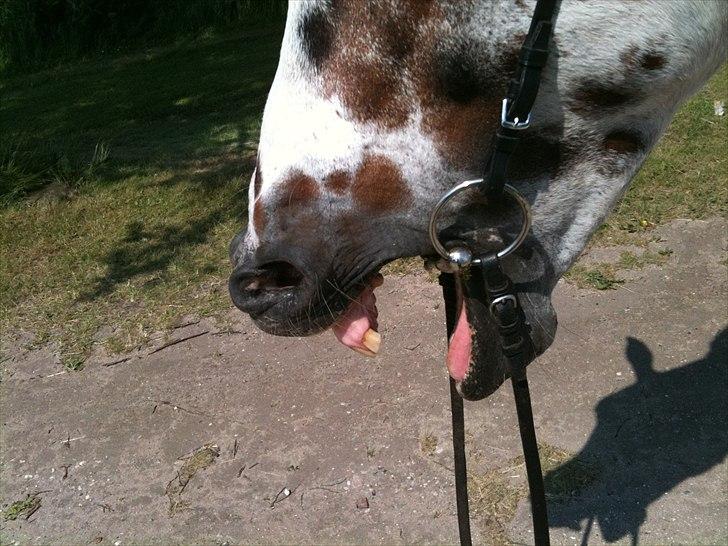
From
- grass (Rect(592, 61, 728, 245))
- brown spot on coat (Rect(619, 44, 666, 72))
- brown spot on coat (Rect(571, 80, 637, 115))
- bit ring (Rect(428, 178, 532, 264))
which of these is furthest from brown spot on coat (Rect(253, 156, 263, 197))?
grass (Rect(592, 61, 728, 245))

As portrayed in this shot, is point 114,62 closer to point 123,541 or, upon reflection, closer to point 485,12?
point 123,541

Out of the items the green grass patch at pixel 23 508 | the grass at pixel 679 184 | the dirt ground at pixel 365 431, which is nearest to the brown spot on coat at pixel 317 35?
the dirt ground at pixel 365 431

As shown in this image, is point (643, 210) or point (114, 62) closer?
point (643, 210)

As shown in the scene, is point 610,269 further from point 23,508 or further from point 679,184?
point 23,508

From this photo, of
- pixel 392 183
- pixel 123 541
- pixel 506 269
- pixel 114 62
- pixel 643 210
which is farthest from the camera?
pixel 114 62

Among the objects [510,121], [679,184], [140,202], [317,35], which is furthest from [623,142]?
[140,202]

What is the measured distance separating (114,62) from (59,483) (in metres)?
10.6

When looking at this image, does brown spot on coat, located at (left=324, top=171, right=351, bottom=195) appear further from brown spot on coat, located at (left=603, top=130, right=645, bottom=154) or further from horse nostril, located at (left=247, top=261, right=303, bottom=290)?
brown spot on coat, located at (left=603, top=130, right=645, bottom=154)

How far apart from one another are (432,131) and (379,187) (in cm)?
16

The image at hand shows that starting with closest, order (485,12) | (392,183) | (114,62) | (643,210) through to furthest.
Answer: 1. (485,12)
2. (392,183)
3. (643,210)
4. (114,62)

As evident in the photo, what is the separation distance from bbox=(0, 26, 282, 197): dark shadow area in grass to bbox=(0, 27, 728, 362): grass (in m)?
0.03

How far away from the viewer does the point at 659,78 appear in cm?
153

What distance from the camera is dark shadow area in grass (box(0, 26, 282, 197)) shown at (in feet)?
23.7

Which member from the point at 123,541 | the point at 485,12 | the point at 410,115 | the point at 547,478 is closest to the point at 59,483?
the point at 123,541
